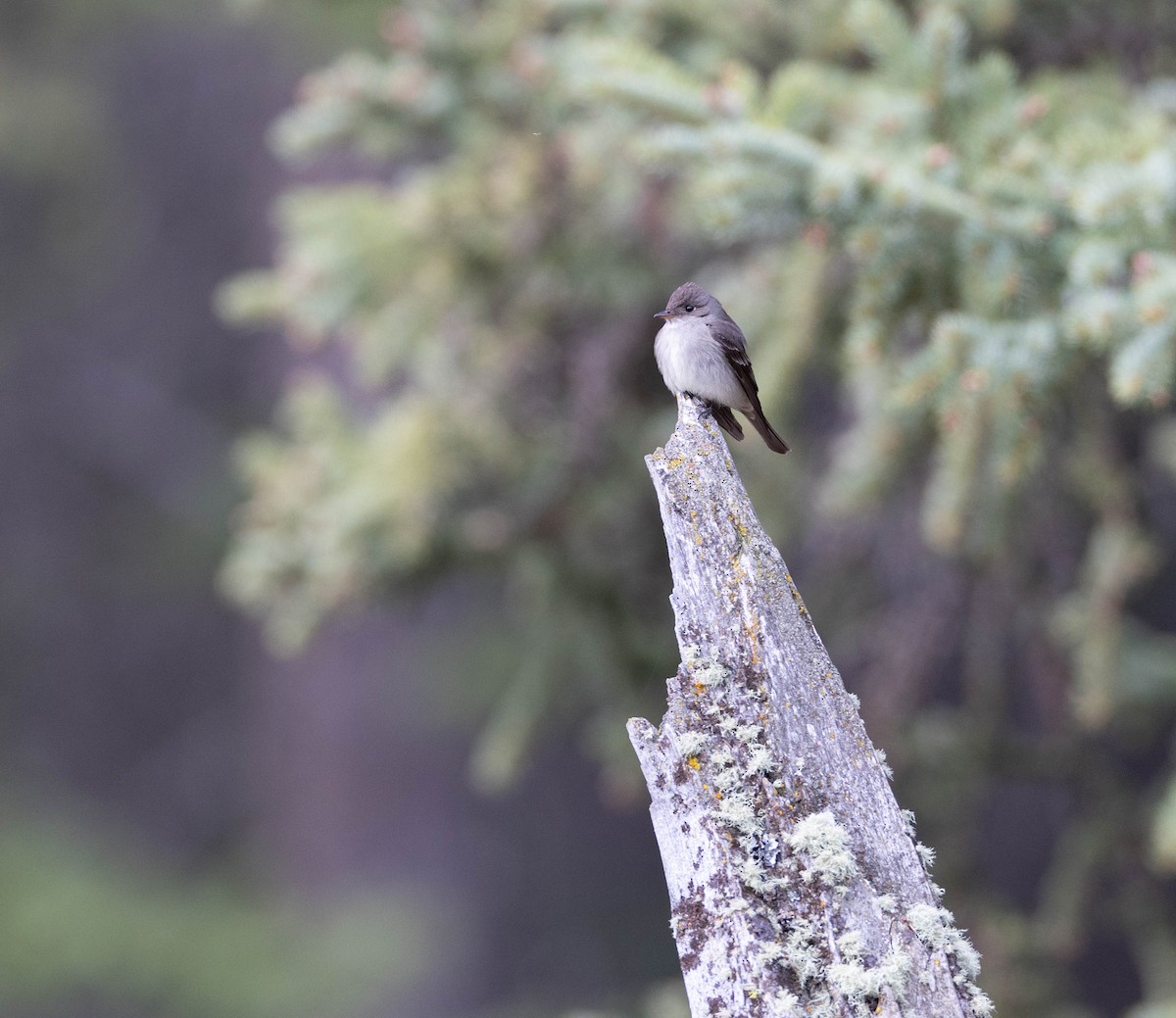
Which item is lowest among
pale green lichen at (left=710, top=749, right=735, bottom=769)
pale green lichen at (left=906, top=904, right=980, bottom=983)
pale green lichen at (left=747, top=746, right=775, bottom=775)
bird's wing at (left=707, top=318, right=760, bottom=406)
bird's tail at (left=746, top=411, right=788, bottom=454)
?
pale green lichen at (left=906, top=904, right=980, bottom=983)

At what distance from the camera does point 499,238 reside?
16.1 feet

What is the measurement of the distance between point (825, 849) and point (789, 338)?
2.32 m

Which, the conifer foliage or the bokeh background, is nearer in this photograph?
the conifer foliage

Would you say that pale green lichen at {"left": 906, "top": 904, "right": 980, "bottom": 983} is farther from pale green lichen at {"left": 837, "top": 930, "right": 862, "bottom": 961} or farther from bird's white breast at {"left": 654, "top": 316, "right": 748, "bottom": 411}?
bird's white breast at {"left": 654, "top": 316, "right": 748, "bottom": 411}

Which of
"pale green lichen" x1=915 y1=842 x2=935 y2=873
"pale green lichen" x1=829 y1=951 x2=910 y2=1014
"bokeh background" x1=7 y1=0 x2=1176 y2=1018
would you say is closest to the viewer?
"pale green lichen" x1=829 y1=951 x2=910 y2=1014

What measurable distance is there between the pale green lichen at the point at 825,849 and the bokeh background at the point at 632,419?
55.3 inches

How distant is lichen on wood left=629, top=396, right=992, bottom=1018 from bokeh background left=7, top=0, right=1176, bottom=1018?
3.79 ft

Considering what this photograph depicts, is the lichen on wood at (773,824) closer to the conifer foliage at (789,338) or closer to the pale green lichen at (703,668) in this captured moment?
the pale green lichen at (703,668)

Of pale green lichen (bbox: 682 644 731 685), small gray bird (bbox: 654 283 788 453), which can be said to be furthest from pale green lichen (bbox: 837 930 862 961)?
small gray bird (bbox: 654 283 788 453)

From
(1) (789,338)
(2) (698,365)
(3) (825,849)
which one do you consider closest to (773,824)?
(3) (825,849)

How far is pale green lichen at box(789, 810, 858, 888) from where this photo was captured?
1.94 m

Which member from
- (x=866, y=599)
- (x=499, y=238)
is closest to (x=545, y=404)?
(x=499, y=238)

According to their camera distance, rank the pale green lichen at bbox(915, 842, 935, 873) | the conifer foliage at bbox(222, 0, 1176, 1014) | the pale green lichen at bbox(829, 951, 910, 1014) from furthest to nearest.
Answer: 1. the conifer foliage at bbox(222, 0, 1176, 1014)
2. the pale green lichen at bbox(915, 842, 935, 873)
3. the pale green lichen at bbox(829, 951, 910, 1014)

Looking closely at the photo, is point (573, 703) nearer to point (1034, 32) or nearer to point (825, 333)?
point (825, 333)
